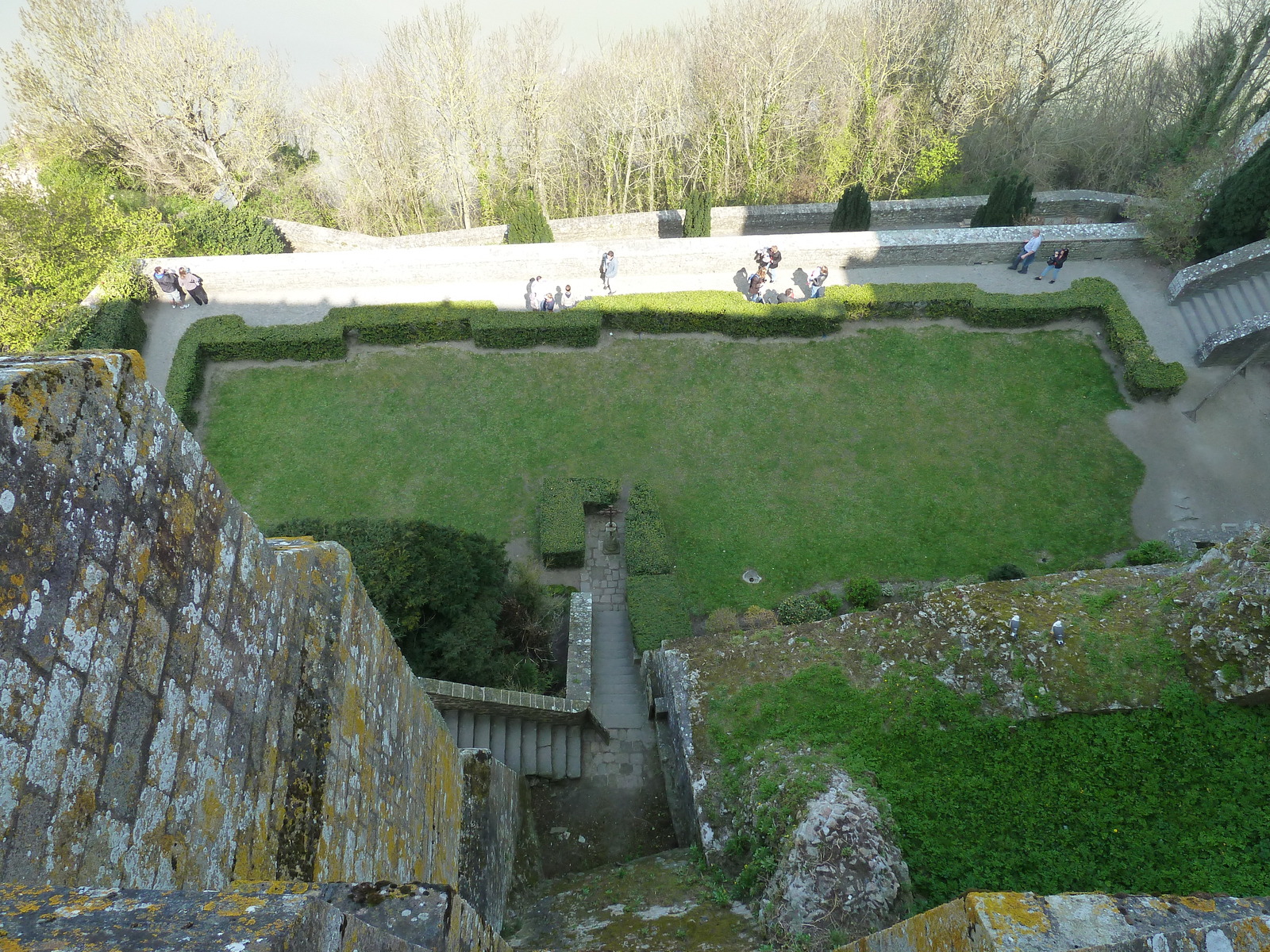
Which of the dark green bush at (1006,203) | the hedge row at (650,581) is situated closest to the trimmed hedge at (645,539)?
the hedge row at (650,581)

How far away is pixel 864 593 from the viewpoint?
491 inches

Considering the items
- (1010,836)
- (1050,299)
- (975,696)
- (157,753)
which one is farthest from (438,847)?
(1050,299)

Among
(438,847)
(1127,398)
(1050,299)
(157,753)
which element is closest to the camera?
(157,753)

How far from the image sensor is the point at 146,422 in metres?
2.79

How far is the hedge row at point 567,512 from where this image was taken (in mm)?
13602

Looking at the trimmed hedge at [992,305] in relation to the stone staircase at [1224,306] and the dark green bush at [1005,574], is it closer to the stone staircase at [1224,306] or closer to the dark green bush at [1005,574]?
the stone staircase at [1224,306]

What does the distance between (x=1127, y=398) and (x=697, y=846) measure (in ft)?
45.0

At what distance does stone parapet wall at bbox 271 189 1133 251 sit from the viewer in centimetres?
2209

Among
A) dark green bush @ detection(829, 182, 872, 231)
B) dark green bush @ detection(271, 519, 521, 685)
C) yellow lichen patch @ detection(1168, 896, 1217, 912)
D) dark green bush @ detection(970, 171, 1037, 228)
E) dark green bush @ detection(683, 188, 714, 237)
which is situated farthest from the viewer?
dark green bush @ detection(683, 188, 714, 237)

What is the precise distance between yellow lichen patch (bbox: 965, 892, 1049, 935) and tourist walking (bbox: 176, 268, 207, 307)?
66.9ft

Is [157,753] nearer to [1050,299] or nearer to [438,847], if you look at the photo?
[438,847]

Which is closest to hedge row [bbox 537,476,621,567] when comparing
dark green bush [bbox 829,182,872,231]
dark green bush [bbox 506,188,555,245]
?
dark green bush [bbox 506,188,555,245]

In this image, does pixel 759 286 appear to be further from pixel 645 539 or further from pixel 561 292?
pixel 645 539

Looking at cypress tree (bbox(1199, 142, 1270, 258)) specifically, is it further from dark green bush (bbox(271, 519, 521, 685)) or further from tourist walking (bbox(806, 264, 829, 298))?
dark green bush (bbox(271, 519, 521, 685))
